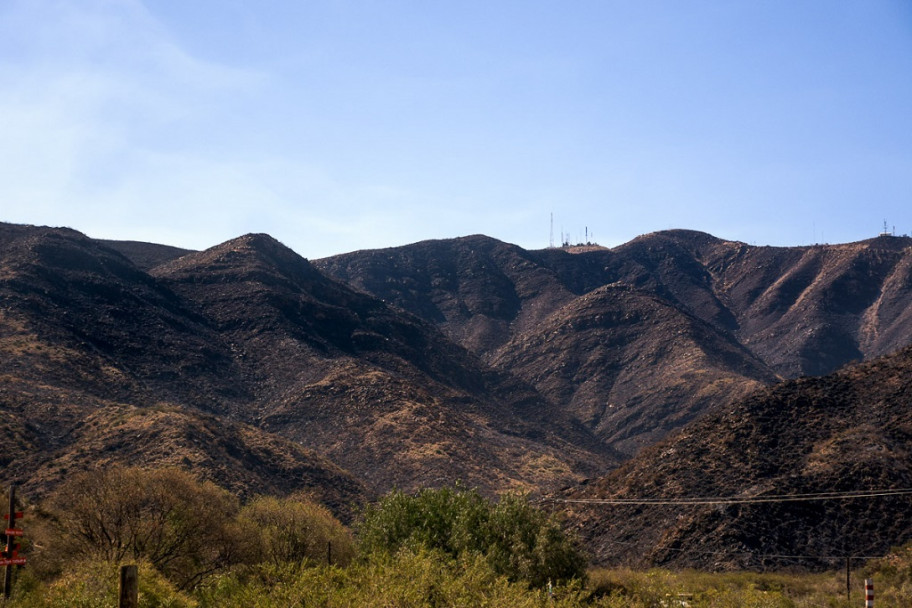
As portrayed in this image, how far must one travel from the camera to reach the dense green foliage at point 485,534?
28.2m

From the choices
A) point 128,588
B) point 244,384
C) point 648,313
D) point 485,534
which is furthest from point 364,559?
point 648,313

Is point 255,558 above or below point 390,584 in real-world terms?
below

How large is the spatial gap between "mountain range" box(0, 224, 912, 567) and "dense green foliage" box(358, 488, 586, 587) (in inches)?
95.4

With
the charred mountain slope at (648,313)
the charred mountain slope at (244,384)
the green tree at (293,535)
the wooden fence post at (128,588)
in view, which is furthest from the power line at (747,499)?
the charred mountain slope at (648,313)

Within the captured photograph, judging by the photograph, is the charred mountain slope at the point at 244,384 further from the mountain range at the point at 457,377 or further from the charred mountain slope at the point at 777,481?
the charred mountain slope at the point at 777,481

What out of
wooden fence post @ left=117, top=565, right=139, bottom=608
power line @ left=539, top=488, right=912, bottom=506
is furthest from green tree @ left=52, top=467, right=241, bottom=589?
power line @ left=539, top=488, right=912, bottom=506

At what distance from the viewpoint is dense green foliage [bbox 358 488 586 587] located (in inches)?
1110

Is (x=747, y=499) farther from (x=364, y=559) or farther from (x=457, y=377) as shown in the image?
(x=457, y=377)

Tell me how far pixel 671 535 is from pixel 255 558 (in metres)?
22.3

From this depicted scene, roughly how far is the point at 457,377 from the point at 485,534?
79.2 metres

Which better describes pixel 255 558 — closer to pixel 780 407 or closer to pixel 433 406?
pixel 780 407

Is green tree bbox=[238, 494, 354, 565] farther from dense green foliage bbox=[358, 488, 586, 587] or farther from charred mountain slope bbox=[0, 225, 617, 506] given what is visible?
charred mountain slope bbox=[0, 225, 617, 506]

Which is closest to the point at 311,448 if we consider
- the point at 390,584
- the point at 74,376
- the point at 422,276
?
the point at 74,376

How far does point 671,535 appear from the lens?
4494 cm
